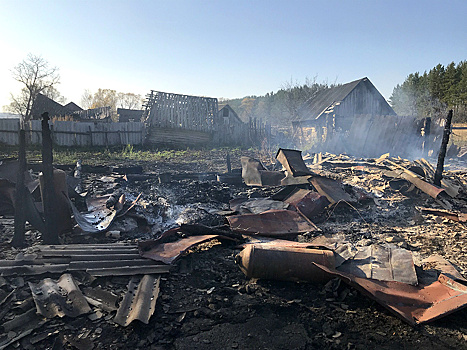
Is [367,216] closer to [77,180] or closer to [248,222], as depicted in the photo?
[248,222]

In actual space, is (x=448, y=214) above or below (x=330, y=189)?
below

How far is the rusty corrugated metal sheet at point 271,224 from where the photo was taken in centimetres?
536

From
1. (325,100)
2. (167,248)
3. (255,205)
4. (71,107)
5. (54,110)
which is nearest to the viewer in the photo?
(167,248)

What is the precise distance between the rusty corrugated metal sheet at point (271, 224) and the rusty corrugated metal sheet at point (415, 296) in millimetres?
1990

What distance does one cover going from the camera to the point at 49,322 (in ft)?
8.70

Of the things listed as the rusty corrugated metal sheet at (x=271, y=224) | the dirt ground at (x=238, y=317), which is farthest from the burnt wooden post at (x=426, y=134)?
the rusty corrugated metal sheet at (x=271, y=224)

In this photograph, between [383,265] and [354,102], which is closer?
[383,265]

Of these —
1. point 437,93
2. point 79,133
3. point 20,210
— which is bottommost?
point 20,210

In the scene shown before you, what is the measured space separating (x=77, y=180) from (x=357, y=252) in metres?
7.12

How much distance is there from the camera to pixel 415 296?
3.29 metres

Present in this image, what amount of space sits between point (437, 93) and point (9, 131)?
146 feet

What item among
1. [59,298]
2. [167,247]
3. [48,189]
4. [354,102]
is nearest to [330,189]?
[167,247]

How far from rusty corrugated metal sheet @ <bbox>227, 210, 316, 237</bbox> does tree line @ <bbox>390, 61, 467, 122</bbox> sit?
3097 centimetres

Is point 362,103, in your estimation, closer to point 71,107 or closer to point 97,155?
point 97,155
